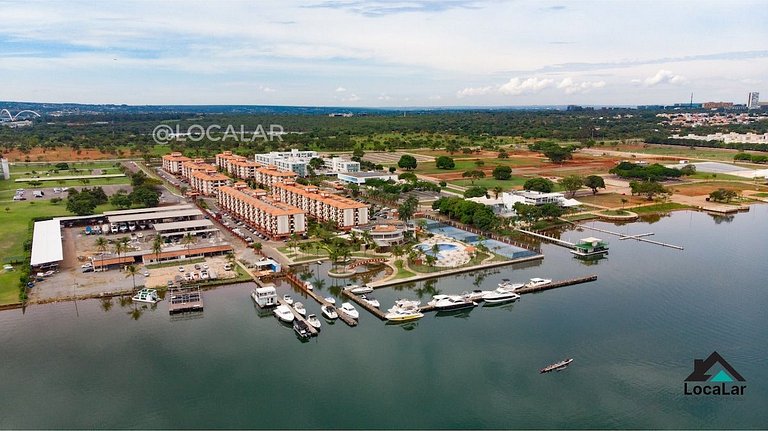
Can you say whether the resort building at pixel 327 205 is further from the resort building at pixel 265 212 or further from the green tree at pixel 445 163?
the green tree at pixel 445 163

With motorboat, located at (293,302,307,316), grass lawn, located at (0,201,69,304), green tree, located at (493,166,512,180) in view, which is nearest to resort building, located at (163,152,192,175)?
grass lawn, located at (0,201,69,304)

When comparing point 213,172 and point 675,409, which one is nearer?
point 675,409

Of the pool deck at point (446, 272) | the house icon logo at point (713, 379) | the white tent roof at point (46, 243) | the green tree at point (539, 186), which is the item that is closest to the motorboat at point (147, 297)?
the white tent roof at point (46, 243)

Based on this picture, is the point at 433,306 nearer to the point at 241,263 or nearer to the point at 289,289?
the point at 289,289

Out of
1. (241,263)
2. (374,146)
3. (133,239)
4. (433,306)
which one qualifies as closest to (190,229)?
(133,239)

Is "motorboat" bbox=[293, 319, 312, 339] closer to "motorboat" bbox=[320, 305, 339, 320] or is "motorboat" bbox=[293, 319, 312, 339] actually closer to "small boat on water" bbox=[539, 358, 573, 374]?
"motorboat" bbox=[320, 305, 339, 320]

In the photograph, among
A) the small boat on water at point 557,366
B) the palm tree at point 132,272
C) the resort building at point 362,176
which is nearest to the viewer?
the small boat on water at point 557,366

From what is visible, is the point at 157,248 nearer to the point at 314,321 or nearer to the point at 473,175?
the point at 314,321

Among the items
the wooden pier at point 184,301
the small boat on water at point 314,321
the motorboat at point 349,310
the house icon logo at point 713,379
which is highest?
the wooden pier at point 184,301
